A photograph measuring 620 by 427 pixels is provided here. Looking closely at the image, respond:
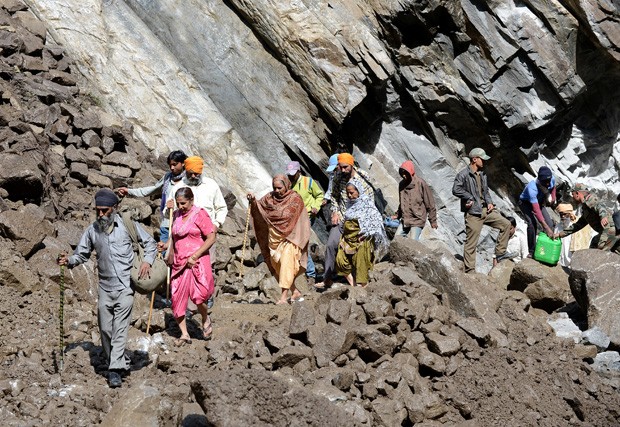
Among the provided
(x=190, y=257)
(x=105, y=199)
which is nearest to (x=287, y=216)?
(x=190, y=257)

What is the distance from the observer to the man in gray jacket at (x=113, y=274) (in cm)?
788

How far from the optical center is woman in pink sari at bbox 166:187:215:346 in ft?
29.0

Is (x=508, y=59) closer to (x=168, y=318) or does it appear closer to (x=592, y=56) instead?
(x=592, y=56)

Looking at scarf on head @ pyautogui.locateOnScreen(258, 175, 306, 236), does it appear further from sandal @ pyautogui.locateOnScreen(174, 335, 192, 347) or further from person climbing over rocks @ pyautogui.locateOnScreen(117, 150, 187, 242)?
sandal @ pyautogui.locateOnScreen(174, 335, 192, 347)

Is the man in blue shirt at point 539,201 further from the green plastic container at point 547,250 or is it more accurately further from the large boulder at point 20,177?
the large boulder at point 20,177

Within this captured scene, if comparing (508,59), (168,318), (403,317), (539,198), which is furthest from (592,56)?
(168,318)

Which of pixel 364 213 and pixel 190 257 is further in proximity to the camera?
pixel 364 213

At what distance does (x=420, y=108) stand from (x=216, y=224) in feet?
23.4

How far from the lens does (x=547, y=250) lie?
11781mm

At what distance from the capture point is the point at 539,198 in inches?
482

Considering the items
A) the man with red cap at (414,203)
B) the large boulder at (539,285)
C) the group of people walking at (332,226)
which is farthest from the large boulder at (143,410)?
the large boulder at (539,285)

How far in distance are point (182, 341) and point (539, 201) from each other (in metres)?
6.01

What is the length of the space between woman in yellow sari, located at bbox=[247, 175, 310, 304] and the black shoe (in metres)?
2.83

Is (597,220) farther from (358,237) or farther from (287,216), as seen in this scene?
(287,216)
